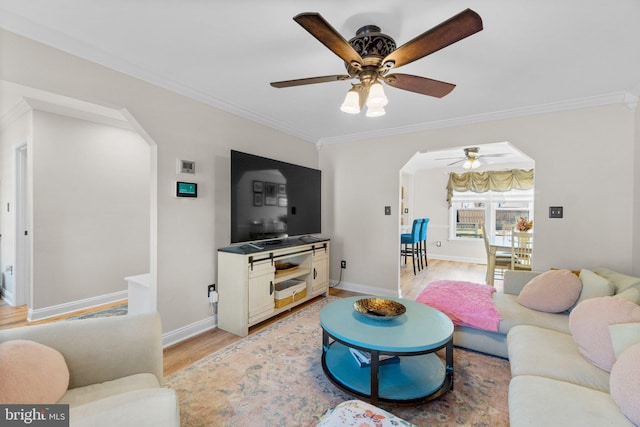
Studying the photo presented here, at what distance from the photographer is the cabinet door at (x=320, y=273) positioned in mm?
3549

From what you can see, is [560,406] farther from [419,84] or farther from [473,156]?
[473,156]

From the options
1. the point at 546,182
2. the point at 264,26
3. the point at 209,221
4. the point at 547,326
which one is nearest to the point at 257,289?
the point at 209,221

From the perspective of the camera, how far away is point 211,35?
5.69 feet

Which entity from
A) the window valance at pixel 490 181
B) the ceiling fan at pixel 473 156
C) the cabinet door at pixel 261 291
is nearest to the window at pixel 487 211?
the window valance at pixel 490 181

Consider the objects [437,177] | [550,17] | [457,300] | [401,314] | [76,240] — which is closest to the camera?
[550,17]

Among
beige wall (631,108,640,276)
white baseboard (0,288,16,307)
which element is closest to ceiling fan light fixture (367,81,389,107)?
beige wall (631,108,640,276)

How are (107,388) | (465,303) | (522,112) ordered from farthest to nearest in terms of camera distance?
(522,112), (465,303), (107,388)

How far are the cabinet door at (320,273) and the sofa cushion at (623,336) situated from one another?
8.72ft

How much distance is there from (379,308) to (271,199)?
170cm

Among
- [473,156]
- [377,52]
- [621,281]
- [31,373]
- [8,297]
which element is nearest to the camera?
[31,373]

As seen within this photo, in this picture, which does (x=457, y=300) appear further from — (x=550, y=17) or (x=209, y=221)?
(x=209, y=221)

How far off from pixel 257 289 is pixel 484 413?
1.98 m

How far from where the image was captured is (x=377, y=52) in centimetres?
163

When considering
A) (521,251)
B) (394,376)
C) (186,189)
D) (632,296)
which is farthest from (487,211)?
(186,189)
